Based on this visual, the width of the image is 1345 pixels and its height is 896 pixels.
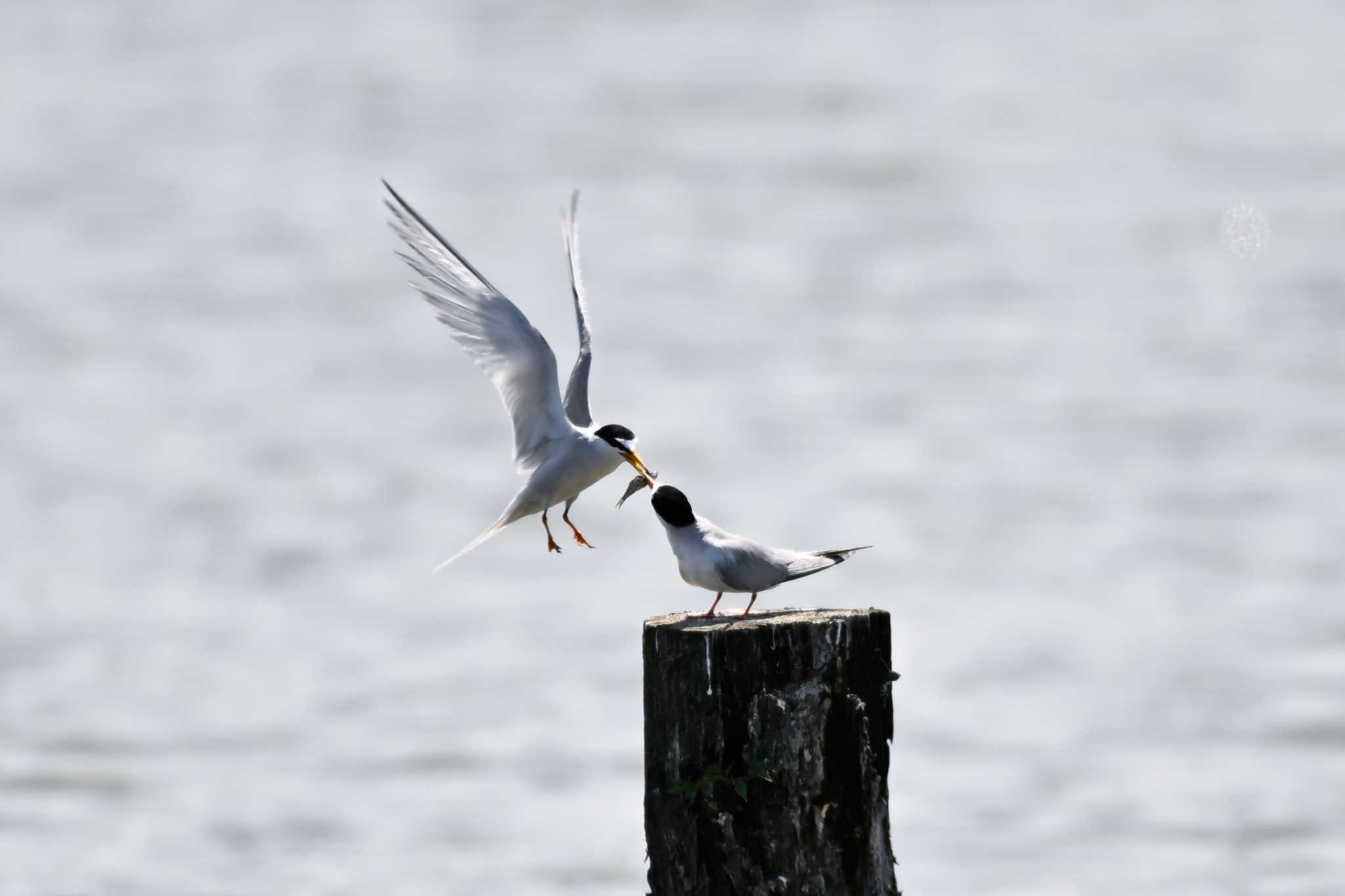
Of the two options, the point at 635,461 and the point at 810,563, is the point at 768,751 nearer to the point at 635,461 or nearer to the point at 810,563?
the point at 810,563

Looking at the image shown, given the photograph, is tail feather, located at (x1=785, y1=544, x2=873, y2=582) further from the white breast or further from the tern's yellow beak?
the tern's yellow beak

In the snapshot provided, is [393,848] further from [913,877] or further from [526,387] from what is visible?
[526,387]

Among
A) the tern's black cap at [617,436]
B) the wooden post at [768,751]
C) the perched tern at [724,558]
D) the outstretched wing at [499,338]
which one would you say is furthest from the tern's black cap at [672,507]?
the outstretched wing at [499,338]

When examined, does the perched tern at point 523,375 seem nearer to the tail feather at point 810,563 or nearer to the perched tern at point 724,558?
the perched tern at point 724,558

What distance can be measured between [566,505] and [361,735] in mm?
8821

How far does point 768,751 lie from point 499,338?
2.20 m

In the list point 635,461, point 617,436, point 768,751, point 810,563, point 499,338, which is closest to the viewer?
point 768,751

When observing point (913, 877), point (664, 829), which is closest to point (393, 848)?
point (913, 877)

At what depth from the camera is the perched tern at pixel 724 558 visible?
19.6ft

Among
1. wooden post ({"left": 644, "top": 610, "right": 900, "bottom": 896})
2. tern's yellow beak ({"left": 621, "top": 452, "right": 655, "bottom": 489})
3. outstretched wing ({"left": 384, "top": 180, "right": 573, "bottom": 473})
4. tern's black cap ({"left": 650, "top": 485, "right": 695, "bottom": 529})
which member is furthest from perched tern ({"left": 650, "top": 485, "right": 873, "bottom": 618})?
outstretched wing ({"left": 384, "top": 180, "right": 573, "bottom": 473})

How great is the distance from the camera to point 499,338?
24.1ft

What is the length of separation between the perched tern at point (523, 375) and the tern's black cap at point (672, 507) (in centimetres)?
79

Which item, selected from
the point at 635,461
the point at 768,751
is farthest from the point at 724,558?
the point at 635,461

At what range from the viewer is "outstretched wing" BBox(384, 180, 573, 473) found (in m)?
7.22
